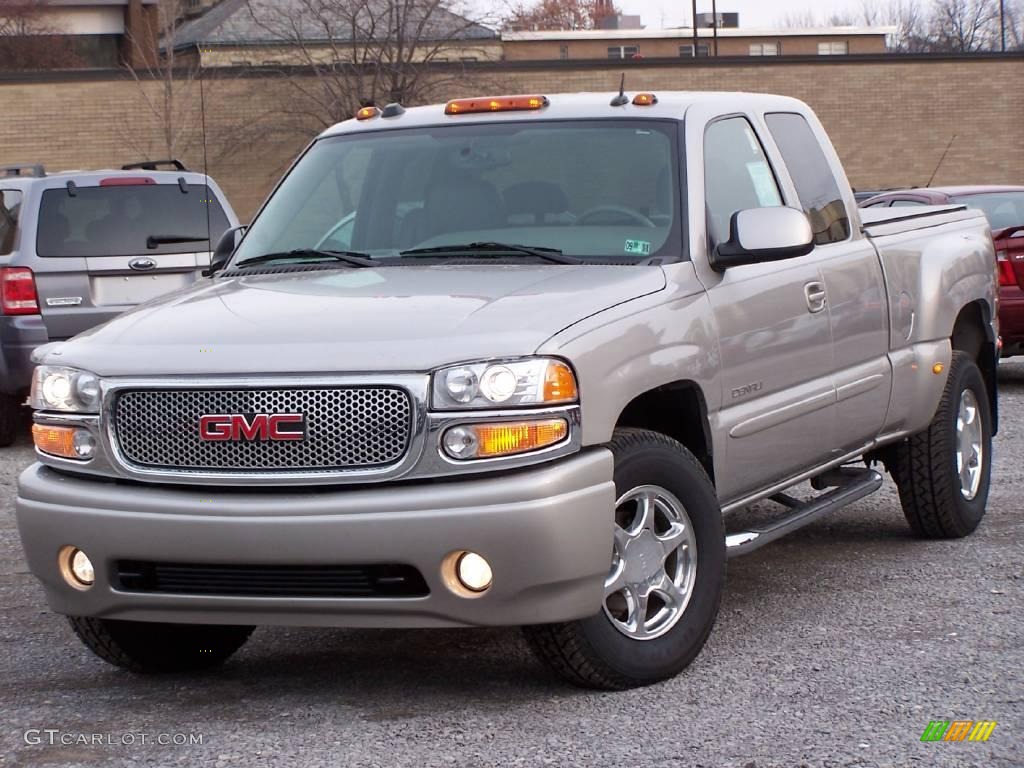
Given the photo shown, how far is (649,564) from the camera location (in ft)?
15.8

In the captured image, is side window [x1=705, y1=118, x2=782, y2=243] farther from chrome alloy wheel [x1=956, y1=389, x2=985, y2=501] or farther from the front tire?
chrome alloy wheel [x1=956, y1=389, x2=985, y2=501]

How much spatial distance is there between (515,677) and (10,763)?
1515mm

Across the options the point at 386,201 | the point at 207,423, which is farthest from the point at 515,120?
the point at 207,423

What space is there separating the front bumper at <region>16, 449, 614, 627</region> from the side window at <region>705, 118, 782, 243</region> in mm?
1502

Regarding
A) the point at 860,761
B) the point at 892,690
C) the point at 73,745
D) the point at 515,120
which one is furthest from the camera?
the point at 515,120

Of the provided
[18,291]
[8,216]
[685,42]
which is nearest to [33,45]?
[685,42]

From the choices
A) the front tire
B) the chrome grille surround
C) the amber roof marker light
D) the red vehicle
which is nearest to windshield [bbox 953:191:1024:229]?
the red vehicle

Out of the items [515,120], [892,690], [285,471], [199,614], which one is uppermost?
[515,120]

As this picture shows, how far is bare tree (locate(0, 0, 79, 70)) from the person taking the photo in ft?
164

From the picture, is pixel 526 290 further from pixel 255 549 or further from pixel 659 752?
pixel 659 752

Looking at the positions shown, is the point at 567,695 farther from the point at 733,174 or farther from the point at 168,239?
the point at 168,239

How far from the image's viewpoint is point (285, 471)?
441 cm

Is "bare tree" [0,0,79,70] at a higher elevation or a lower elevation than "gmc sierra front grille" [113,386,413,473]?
higher

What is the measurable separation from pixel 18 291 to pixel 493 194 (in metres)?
6.02
